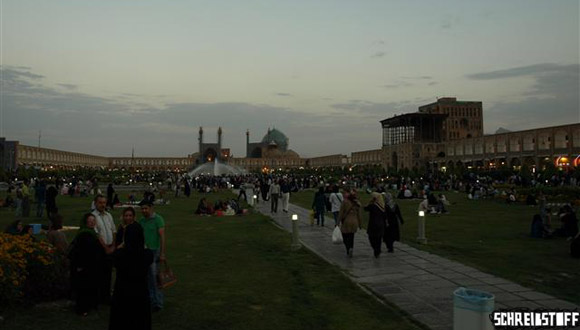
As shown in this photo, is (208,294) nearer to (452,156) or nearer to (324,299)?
(324,299)

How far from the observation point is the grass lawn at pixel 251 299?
562cm

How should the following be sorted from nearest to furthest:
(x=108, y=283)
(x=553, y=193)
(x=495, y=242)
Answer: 1. (x=108, y=283)
2. (x=495, y=242)
3. (x=553, y=193)

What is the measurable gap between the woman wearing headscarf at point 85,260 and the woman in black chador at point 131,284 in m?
1.42

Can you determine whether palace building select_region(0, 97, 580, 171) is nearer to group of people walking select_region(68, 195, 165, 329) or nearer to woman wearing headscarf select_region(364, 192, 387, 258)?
woman wearing headscarf select_region(364, 192, 387, 258)

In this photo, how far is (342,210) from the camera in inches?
397

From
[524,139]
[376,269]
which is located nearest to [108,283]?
[376,269]

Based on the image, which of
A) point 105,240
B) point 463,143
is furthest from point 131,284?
point 463,143

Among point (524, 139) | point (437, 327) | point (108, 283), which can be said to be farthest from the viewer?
point (524, 139)

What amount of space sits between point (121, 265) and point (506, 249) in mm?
9460

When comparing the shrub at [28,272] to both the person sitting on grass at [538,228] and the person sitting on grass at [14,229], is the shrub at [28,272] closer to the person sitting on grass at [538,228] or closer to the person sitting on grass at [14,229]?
the person sitting on grass at [14,229]

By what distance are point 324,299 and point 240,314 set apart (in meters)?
1.34

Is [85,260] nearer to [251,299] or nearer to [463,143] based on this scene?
[251,299]

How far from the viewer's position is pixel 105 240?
6523 millimetres

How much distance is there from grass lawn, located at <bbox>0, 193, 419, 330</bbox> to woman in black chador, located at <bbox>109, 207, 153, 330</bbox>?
2.74 feet
